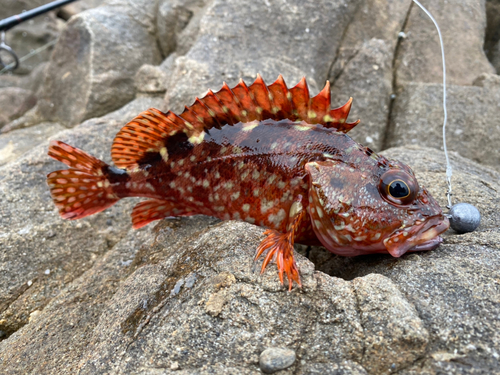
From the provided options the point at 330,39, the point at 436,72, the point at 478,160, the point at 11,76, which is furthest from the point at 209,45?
the point at 11,76

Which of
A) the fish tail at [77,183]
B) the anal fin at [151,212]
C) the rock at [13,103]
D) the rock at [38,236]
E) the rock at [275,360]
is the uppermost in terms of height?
the rock at [275,360]

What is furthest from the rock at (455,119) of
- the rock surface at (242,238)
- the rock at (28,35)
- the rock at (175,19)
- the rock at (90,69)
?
the rock at (28,35)

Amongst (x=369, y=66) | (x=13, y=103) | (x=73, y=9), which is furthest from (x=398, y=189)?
(x=73, y=9)

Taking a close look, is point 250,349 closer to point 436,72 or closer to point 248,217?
point 248,217

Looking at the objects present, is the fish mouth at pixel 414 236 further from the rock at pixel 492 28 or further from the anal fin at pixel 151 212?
the rock at pixel 492 28

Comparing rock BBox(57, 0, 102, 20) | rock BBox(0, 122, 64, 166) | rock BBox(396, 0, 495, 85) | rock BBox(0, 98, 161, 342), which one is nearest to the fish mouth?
rock BBox(0, 98, 161, 342)

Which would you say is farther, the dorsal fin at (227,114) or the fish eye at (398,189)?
the dorsal fin at (227,114)

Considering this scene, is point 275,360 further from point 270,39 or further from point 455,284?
point 270,39
